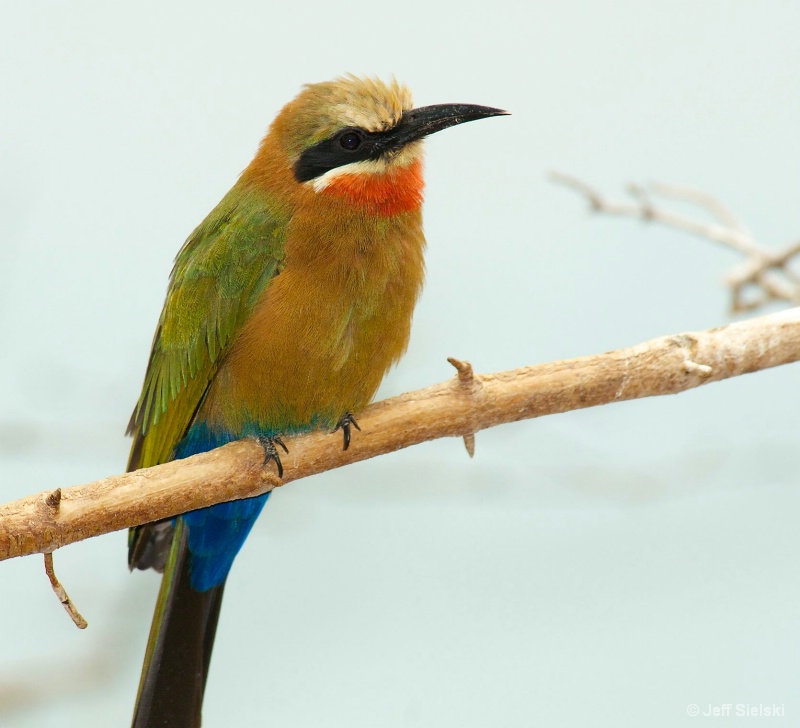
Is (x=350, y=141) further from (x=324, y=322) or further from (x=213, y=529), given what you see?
(x=213, y=529)

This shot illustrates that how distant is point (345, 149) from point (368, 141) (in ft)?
0.23

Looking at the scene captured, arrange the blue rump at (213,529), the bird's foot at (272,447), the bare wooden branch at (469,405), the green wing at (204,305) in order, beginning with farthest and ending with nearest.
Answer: the blue rump at (213,529) < the green wing at (204,305) < the bird's foot at (272,447) < the bare wooden branch at (469,405)

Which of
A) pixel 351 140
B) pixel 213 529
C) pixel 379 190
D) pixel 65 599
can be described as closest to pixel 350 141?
pixel 351 140

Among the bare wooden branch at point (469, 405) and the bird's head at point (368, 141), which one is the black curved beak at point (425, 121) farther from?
the bare wooden branch at point (469, 405)

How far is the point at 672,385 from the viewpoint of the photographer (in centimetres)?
281

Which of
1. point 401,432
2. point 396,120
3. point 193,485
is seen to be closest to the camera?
point 193,485

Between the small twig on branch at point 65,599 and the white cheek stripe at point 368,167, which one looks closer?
the small twig on branch at point 65,599

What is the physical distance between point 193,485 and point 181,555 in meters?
0.61

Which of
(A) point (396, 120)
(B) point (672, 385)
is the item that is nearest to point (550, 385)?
(B) point (672, 385)

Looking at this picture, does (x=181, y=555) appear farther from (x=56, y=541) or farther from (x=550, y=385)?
(x=550, y=385)

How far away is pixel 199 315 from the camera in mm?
2902

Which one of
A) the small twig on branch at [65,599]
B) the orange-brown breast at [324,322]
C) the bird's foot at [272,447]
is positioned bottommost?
the small twig on branch at [65,599]

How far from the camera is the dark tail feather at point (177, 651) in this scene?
2895 mm

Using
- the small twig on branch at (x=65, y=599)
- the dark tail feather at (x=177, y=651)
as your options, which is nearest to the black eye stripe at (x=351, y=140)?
the dark tail feather at (x=177, y=651)
